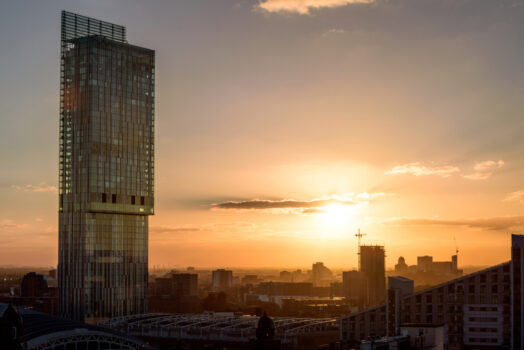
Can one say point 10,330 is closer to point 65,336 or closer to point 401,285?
point 65,336

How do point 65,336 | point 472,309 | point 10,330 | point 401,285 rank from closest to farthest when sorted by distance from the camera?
point 10,330
point 65,336
point 472,309
point 401,285

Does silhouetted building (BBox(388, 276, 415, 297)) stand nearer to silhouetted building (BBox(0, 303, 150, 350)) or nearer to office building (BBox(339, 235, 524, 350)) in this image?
office building (BBox(339, 235, 524, 350))

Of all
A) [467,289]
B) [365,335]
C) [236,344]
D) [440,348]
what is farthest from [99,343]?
[467,289]

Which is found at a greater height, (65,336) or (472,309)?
(472,309)

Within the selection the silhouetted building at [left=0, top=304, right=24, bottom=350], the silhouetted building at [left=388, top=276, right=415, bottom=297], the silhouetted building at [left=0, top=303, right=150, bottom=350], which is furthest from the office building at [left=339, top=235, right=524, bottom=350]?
the silhouetted building at [left=0, top=304, right=24, bottom=350]

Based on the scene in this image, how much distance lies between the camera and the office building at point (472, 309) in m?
169

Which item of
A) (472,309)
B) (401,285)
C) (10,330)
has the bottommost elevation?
(472,309)

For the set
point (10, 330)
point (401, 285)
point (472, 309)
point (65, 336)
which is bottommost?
point (65, 336)

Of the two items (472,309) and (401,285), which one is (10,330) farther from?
(472,309)

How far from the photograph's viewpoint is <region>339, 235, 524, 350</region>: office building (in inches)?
6649

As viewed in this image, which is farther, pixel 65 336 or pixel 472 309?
pixel 472 309

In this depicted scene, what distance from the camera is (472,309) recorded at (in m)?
173

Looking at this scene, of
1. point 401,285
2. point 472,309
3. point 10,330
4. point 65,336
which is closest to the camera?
point 10,330

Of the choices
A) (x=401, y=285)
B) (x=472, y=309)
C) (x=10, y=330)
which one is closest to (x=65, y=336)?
(x=10, y=330)
